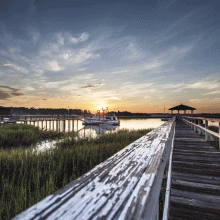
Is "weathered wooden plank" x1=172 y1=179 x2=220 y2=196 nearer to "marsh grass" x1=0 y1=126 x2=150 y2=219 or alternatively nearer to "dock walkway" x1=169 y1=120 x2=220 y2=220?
"dock walkway" x1=169 y1=120 x2=220 y2=220

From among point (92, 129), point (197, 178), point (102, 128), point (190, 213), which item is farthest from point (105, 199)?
point (102, 128)

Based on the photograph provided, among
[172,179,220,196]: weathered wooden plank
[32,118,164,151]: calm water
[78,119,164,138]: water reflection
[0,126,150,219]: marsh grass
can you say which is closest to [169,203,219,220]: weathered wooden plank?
[172,179,220,196]: weathered wooden plank

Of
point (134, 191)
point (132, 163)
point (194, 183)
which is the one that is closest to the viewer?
point (134, 191)

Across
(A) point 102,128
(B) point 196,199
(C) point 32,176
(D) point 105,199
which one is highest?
(D) point 105,199

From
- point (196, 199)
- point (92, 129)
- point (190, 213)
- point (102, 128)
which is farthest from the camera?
point (102, 128)

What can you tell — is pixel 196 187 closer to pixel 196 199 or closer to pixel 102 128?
pixel 196 199

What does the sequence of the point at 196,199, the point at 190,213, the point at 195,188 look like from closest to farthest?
the point at 190,213
the point at 196,199
the point at 195,188

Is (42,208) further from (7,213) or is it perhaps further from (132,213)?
(7,213)

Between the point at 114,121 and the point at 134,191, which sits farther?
the point at 114,121

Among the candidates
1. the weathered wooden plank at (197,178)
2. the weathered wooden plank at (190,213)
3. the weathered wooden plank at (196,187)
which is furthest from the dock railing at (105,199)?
the weathered wooden plank at (197,178)

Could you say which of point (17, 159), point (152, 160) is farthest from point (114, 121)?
point (152, 160)

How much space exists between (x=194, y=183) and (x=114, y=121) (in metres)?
37.5

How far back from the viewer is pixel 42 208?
0.46 metres

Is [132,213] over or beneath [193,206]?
over
